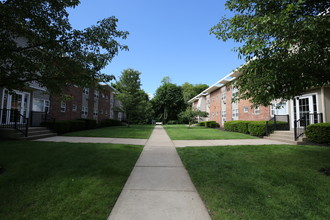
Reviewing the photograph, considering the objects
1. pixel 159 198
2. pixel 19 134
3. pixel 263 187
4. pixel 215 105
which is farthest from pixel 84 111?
pixel 263 187

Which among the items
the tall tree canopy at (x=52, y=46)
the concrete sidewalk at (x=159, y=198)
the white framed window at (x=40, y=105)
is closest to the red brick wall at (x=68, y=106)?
the white framed window at (x=40, y=105)

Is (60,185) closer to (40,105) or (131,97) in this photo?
(40,105)

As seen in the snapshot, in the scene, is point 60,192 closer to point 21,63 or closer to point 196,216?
point 196,216

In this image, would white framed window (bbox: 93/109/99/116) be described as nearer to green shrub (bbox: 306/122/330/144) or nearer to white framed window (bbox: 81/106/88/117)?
white framed window (bbox: 81/106/88/117)

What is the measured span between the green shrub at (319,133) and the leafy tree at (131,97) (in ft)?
57.6

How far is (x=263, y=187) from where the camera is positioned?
3.15 metres

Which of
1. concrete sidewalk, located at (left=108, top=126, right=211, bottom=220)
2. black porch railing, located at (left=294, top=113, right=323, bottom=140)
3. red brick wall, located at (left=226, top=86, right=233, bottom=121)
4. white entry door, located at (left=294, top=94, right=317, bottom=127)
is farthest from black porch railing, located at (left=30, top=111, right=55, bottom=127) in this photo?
red brick wall, located at (left=226, top=86, right=233, bottom=121)

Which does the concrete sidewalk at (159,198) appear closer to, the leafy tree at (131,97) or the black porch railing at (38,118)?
the black porch railing at (38,118)

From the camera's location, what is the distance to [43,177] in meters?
3.56

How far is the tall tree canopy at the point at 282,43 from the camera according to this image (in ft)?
9.85

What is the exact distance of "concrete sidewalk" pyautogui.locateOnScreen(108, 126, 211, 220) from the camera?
7.45ft

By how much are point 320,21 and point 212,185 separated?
3.78 meters

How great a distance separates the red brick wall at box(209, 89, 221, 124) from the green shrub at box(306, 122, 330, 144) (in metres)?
17.1

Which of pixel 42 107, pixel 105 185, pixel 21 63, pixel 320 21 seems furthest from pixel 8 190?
pixel 42 107
